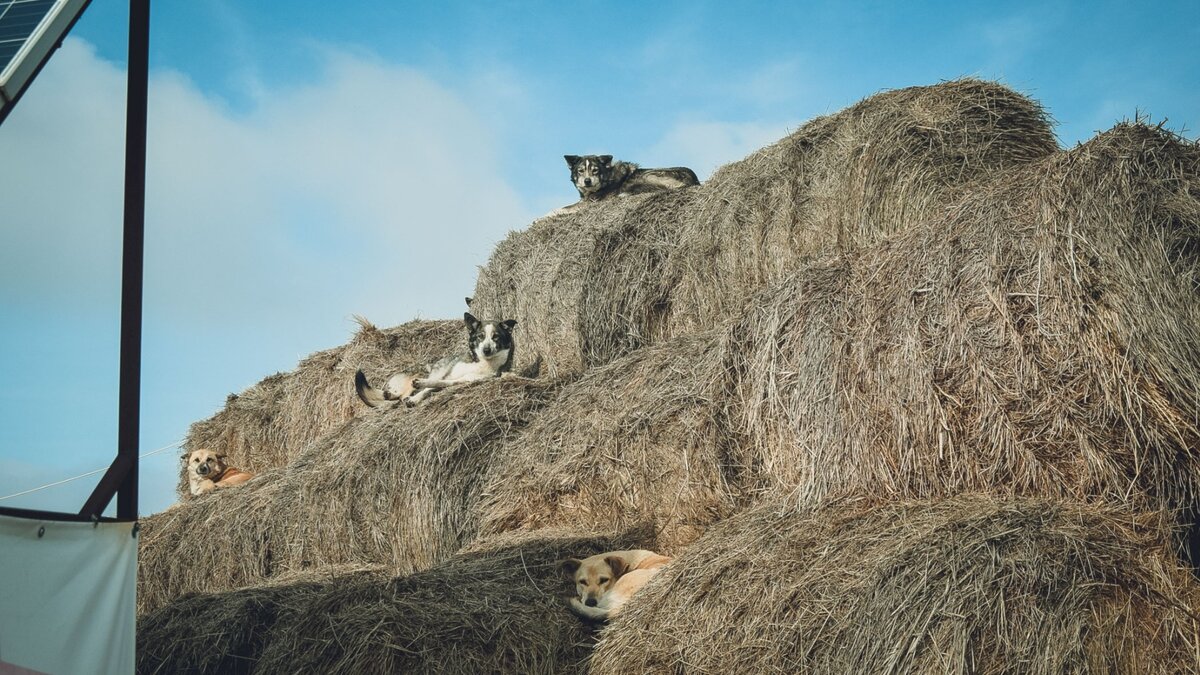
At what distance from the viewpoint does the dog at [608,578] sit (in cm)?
517

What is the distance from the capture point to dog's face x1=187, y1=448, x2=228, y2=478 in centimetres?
1121

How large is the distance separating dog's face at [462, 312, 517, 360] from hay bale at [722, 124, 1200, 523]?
3516 mm

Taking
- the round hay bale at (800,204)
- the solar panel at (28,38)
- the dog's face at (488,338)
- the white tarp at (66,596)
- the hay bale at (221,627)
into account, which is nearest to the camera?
the white tarp at (66,596)

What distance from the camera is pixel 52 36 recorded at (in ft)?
10.8

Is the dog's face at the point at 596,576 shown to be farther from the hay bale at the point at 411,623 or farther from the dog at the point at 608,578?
the hay bale at the point at 411,623

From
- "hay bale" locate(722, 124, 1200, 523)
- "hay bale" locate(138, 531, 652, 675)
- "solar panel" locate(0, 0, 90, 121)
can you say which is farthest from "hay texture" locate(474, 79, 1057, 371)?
"solar panel" locate(0, 0, 90, 121)

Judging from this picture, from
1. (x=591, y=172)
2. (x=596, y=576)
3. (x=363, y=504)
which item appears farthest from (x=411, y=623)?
(x=591, y=172)

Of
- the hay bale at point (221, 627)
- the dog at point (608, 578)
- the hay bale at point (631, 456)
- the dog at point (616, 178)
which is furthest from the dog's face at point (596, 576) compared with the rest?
the dog at point (616, 178)

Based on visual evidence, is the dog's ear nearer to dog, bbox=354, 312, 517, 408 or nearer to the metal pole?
the metal pole

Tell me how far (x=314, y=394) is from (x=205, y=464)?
1382 millimetres

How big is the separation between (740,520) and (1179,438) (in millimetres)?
1850

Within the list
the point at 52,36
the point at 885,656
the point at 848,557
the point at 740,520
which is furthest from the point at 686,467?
the point at 52,36

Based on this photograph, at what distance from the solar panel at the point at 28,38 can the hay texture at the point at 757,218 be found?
395 centimetres

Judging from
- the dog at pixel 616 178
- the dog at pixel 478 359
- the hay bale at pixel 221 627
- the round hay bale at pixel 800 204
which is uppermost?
the dog at pixel 616 178
